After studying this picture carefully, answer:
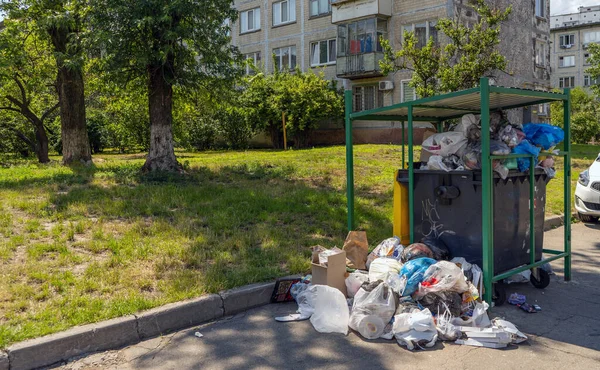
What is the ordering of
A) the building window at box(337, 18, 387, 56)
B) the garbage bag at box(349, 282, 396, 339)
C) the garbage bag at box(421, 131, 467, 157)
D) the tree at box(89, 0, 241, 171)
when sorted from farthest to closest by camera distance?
1. the building window at box(337, 18, 387, 56)
2. the tree at box(89, 0, 241, 171)
3. the garbage bag at box(421, 131, 467, 157)
4. the garbage bag at box(349, 282, 396, 339)

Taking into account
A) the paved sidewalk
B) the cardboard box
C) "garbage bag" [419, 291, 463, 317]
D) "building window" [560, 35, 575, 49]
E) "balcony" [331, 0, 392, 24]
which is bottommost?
the paved sidewalk

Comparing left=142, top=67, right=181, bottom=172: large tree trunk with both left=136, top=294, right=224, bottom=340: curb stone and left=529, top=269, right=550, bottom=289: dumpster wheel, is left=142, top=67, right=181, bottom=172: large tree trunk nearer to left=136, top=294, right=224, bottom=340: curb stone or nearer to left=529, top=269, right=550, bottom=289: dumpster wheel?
left=136, top=294, right=224, bottom=340: curb stone

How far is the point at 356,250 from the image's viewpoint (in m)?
5.64

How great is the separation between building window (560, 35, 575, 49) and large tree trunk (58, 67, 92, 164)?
199 ft

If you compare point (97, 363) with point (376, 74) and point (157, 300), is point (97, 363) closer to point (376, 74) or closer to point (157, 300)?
point (157, 300)

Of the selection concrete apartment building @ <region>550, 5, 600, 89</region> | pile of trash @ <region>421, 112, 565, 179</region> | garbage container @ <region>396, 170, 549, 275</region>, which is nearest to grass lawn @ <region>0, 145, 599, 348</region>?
garbage container @ <region>396, 170, 549, 275</region>

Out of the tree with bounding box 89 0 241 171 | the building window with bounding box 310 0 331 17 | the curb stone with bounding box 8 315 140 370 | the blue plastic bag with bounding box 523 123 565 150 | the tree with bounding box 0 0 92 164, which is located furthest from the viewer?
the building window with bounding box 310 0 331 17

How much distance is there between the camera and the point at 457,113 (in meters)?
6.25

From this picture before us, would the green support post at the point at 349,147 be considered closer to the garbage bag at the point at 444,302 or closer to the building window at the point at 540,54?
the garbage bag at the point at 444,302

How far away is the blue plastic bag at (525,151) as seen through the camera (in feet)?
16.9

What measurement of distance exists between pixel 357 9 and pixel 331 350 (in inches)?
946

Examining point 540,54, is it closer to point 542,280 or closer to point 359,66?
point 359,66

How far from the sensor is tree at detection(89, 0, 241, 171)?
1069 centimetres

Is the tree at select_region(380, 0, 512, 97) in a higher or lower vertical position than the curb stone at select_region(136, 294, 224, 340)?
higher
